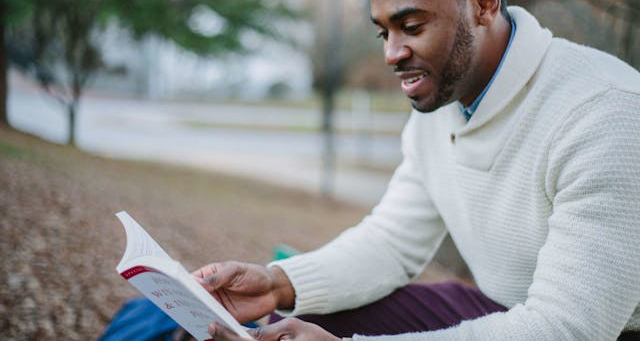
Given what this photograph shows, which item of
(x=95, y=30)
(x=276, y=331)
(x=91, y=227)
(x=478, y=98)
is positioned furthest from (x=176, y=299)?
(x=95, y=30)

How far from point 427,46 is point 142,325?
1362 mm

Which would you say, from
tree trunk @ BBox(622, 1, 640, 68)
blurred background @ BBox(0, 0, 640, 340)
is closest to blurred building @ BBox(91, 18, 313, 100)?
blurred background @ BBox(0, 0, 640, 340)

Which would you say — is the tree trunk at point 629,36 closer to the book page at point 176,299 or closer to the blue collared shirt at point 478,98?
the blue collared shirt at point 478,98

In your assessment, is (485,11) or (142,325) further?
(142,325)

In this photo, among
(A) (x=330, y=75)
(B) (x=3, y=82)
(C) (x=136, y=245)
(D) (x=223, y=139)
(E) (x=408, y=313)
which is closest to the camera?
(C) (x=136, y=245)

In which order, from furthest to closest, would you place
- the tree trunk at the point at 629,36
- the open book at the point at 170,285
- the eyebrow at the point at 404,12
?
the tree trunk at the point at 629,36 → the eyebrow at the point at 404,12 → the open book at the point at 170,285

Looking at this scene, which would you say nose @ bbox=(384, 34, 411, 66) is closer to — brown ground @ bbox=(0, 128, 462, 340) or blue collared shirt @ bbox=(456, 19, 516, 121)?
blue collared shirt @ bbox=(456, 19, 516, 121)

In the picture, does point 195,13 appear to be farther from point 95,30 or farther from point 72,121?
point 72,121

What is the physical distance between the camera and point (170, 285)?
1.33m

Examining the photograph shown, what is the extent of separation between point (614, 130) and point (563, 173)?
0.48 ft

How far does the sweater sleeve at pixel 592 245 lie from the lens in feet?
4.35

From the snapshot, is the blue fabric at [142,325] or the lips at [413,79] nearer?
the lips at [413,79]

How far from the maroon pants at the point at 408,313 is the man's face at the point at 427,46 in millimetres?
649

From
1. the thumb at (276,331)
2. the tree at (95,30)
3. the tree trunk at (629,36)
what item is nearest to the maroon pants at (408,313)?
the thumb at (276,331)
